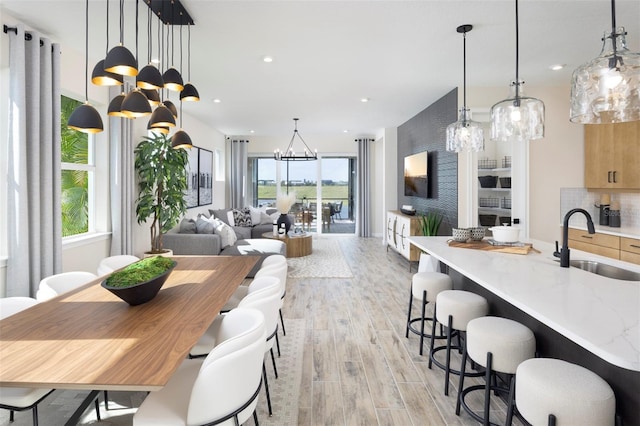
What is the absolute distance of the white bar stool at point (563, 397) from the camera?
1.28 meters

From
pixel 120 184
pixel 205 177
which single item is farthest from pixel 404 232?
pixel 205 177

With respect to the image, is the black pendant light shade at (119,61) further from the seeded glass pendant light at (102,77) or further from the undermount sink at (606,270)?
the undermount sink at (606,270)

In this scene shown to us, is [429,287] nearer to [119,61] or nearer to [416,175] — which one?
[119,61]

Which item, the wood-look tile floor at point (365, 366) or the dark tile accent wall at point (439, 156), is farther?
the dark tile accent wall at point (439, 156)

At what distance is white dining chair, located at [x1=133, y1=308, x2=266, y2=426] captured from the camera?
4.08 feet

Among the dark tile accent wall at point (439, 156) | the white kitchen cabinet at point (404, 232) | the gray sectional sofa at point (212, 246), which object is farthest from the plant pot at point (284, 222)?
the dark tile accent wall at point (439, 156)

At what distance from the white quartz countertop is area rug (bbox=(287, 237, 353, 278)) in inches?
126

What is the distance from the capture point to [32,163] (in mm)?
2936

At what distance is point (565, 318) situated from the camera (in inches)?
52.0

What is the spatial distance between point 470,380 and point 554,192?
3.36 metres

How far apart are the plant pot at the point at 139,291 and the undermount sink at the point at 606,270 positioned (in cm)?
259

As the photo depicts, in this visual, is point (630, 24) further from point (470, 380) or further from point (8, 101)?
point (8, 101)

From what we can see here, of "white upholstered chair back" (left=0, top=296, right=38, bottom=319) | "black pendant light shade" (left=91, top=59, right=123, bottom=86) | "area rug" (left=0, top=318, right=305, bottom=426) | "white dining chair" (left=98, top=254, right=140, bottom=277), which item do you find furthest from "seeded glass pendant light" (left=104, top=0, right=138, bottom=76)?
"area rug" (left=0, top=318, right=305, bottom=426)

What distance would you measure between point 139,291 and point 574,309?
2006 mm
